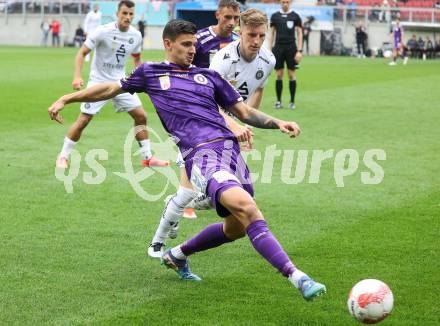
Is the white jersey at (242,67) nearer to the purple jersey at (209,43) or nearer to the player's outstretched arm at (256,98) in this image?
the player's outstretched arm at (256,98)

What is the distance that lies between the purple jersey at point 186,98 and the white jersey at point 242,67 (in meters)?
1.91

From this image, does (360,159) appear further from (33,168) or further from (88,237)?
(88,237)

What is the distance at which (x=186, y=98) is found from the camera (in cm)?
643

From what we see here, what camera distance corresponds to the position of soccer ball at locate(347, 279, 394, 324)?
5469 mm

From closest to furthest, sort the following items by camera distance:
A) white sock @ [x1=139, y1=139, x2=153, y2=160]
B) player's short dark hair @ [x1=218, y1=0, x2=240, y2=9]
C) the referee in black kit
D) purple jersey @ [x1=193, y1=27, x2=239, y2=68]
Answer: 1. player's short dark hair @ [x1=218, y1=0, x2=240, y2=9]
2. purple jersey @ [x1=193, y1=27, x2=239, y2=68]
3. white sock @ [x1=139, y1=139, x2=153, y2=160]
4. the referee in black kit

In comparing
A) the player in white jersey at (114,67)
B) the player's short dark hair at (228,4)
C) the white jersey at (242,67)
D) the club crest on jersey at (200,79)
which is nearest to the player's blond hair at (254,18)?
the white jersey at (242,67)

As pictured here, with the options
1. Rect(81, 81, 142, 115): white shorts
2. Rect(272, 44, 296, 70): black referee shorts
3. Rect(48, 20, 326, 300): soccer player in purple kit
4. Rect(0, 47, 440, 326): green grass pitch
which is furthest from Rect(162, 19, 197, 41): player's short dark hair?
Rect(272, 44, 296, 70): black referee shorts

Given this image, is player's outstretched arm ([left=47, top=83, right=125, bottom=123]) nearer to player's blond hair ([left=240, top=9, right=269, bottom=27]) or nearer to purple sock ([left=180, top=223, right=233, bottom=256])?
purple sock ([left=180, top=223, right=233, bottom=256])

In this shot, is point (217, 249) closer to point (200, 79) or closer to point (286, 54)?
point (200, 79)

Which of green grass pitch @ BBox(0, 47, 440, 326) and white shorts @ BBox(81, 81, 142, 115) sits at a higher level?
white shorts @ BBox(81, 81, 142, 115)

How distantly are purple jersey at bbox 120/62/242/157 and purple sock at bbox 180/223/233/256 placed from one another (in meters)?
0.68

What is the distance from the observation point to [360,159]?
1255cm

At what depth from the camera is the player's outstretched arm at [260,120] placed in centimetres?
611

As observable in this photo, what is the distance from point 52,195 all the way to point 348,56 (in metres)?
37.6
